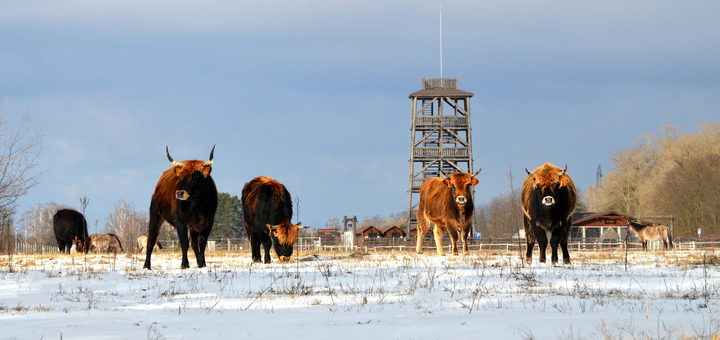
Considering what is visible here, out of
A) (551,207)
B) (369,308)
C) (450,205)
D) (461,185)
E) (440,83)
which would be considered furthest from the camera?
(440,83)

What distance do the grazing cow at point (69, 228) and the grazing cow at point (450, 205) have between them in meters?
14.3

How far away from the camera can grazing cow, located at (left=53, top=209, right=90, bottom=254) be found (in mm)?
26234

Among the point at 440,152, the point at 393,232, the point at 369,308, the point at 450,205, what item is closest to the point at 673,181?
the point at 440,152

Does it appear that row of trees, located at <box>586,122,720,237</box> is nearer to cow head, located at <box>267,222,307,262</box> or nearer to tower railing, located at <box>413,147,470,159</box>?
tower railing, located at <box>413,147,470,159</box>

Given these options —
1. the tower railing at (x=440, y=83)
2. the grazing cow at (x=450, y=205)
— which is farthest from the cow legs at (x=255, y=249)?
the tower railing at (x=440, y=83)

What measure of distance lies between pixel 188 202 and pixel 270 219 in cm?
211

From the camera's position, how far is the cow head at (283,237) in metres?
14.7

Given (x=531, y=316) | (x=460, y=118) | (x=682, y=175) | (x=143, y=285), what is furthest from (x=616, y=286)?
(x=682, y=175)

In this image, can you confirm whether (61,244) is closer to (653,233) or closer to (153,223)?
(153,223)

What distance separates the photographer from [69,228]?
26.2 metres

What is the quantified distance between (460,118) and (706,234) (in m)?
23.2

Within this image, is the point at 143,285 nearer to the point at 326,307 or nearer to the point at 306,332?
the point at 326,307

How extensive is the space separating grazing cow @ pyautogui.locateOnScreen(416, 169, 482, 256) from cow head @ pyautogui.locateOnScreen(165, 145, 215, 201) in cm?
657

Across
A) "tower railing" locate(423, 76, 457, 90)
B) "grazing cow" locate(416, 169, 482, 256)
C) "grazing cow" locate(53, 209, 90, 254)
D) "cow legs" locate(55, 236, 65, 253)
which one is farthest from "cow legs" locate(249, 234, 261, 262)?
"tower railing" locate(423, 76, 457, 90)
